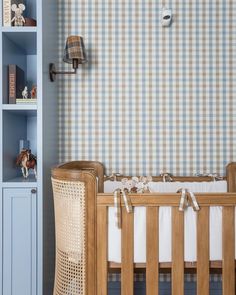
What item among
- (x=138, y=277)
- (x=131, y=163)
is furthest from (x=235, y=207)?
(x=138, y=277)

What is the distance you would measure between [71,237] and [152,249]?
0.35 m

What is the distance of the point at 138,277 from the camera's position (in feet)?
7.51

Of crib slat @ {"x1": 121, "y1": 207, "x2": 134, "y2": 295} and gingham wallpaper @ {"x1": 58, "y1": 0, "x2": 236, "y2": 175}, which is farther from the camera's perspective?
→ gingham wallpaper @ {"x1": 58, "y1": 0, "x2": 236, "y2": 175}

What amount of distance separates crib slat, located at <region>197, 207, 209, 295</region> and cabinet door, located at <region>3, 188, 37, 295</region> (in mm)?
843

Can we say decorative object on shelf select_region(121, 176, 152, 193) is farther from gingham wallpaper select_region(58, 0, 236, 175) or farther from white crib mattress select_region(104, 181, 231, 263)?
gingham wallpaper select_region(58, 0, 236, 175)

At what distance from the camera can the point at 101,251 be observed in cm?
143

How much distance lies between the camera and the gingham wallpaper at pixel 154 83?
226 centimetres

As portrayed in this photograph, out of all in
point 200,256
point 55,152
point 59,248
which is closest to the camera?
point 200,256

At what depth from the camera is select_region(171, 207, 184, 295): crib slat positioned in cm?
142

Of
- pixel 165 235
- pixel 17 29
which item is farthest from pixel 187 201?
pixel 17 29

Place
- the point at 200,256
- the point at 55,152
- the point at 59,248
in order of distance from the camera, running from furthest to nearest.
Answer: the point at 55,152, the point at 59,248, the point at 200,256

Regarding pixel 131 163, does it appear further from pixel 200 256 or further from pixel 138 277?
pixel 200 256

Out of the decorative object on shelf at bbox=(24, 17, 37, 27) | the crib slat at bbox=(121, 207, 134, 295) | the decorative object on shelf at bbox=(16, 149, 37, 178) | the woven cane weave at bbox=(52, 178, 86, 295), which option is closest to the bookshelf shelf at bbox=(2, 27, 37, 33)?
the decorative object on shelf at bbox=(24, 17, 37, 27)

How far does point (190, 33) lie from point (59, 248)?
160 centimetres
